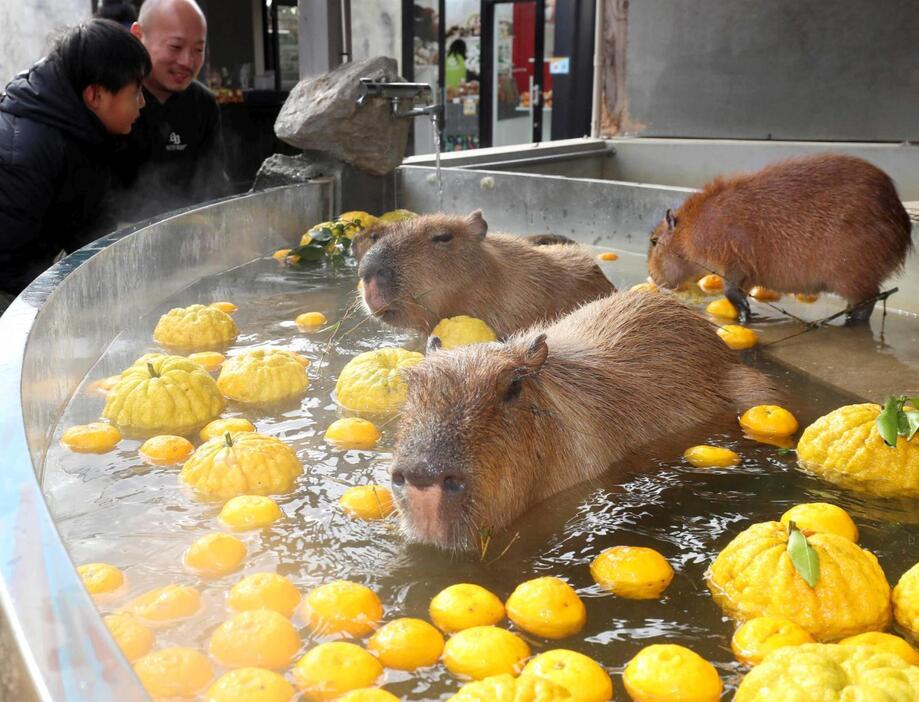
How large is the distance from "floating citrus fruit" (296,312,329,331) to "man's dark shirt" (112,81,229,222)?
1649mm

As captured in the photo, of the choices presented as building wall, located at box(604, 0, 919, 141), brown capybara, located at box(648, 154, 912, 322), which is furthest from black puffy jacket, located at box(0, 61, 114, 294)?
building wall, located at box(604, 0, 919, 141)

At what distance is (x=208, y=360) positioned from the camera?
4.04m

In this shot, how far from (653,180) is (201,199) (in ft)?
18.3

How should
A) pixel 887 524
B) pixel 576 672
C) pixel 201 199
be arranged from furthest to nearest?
1. pixel 201 199
2. pixel 887 524
3. pixel 576 672

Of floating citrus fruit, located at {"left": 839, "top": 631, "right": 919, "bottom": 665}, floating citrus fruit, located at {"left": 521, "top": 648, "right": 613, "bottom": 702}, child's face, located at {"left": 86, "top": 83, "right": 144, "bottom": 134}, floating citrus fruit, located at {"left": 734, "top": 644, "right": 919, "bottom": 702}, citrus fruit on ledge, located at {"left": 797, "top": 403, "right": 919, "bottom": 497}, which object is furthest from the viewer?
child's face, located at {"left": 86, "top": 83, "right": 144, "bottom": 134}

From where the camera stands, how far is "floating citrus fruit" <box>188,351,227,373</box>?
4008 millimetres

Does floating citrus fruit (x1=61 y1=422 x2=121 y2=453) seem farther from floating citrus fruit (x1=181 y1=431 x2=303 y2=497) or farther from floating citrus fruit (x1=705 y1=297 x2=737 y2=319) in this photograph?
floating citrus fruit (x1=705 y1=297 x2=737 y2=319)

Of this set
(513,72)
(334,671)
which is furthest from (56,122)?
(513,72)

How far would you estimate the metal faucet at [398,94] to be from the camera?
6.54 metres

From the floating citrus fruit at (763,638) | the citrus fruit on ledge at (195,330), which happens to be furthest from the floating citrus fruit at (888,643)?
the citrus fruit on ledge at (195,330)

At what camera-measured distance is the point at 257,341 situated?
4453 mm

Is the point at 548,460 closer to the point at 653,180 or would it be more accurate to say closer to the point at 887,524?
the point at 887,524

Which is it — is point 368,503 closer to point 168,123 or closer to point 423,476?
point 423,476

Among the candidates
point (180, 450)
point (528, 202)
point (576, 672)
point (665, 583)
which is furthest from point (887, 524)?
point (528, 202)
